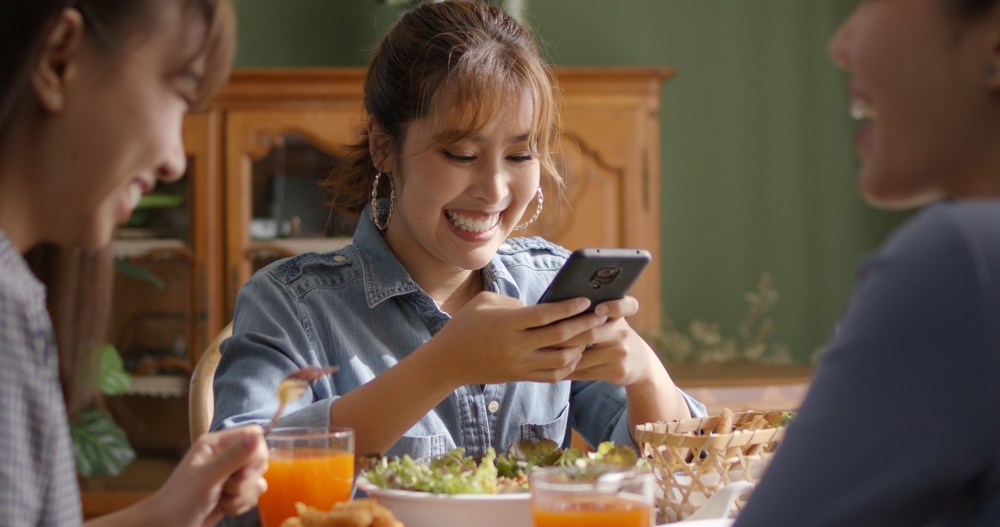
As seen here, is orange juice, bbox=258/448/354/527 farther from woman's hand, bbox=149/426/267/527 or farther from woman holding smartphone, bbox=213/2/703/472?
woman holding smartphone, bbox=213/2/703/472

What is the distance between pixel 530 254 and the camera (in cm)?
164

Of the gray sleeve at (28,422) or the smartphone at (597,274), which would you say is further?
the smartphone at (597,274)

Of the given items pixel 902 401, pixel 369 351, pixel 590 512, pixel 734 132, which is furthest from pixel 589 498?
pixel 734 132

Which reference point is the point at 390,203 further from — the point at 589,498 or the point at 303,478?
the point at 589,498

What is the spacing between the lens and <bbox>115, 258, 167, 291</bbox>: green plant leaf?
298cm

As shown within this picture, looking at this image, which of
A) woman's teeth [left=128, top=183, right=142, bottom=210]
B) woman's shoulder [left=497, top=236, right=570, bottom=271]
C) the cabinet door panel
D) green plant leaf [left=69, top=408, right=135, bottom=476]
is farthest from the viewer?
the cabinet door panel

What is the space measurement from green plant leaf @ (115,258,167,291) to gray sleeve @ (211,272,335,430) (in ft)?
5.95

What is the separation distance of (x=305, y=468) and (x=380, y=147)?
68cm

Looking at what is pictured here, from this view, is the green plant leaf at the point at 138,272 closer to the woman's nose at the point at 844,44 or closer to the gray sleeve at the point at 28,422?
the gray sleeve at the point at 28,422

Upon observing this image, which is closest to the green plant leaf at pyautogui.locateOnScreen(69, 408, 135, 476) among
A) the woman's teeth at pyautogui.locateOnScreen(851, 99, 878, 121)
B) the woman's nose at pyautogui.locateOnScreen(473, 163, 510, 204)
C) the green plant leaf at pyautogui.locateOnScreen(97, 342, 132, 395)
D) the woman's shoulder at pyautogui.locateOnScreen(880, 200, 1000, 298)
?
the green plant leaf at pyautogui.locateOnScreen(97, 342, 132, 395)

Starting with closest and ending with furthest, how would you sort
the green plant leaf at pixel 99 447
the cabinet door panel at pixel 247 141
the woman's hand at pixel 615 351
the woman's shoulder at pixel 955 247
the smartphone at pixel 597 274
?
the woman's shoulder at pixel 955 247 → the smartphone at pixel 597 274 → the woman's hand at pixel 615 351 → the green plant leaf at pixel 99 447 → the cabinet door panel at pixel 247 141

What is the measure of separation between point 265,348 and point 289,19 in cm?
252

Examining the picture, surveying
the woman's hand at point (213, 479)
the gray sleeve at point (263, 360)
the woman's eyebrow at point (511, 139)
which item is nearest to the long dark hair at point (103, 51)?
the woman's hand at point (213, 479)

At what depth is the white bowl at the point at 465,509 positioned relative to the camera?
0.84m
